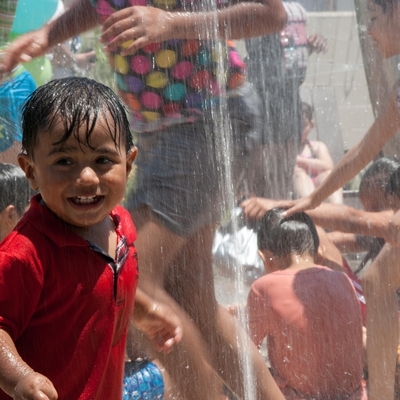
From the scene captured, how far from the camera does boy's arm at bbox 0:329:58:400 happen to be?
1.69 m

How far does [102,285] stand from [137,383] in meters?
1.24

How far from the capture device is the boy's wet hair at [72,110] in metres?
1.96

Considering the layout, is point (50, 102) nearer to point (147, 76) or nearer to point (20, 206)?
point (147, 76)

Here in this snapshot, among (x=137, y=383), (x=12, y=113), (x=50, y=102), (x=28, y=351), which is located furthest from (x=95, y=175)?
(x=12, y=113)

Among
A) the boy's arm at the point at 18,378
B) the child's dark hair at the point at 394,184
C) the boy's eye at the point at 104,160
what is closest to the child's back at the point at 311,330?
the child's dark hair at the point at 394,184

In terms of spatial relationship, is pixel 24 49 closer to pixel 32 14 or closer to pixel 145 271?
pixel 145 271

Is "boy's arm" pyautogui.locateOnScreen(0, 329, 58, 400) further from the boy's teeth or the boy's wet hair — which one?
the boy's wet hair

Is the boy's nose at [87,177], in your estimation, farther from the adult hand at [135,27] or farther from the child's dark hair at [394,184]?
the child's dark hair at [394,184]

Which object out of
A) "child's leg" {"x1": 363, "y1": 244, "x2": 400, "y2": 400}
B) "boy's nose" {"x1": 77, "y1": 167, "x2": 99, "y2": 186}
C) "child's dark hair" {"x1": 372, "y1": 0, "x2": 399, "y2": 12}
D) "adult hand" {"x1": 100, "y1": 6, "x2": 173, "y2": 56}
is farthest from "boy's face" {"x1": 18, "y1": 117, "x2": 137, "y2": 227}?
"child's dark hair" {"x1": 372, "y1": 0, "x2": 399, "y2": 12}

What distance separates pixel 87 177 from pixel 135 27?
841 mm

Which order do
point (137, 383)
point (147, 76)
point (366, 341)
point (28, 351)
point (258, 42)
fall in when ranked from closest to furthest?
point (28, 351)
point (147, 76)
point (137, 383)
point (366, 341)
point (258, 42)

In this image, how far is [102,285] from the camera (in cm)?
198

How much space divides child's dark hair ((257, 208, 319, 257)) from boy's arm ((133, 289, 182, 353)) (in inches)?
54.3

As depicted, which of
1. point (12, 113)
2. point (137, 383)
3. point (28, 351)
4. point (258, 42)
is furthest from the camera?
point (258, 42)
